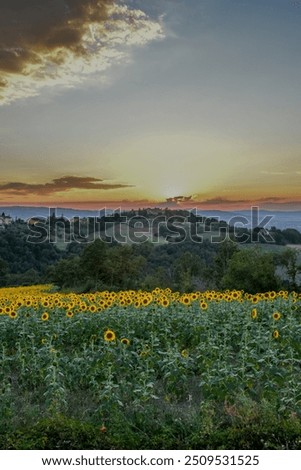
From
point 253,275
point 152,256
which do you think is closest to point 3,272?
point 152,256

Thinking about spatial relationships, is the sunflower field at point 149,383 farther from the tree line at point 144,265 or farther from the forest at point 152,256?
the forest at point 152,256

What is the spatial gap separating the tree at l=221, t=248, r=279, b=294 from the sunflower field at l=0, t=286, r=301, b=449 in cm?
1093

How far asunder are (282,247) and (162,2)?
45.3 ft

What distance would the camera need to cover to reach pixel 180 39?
32.6ft

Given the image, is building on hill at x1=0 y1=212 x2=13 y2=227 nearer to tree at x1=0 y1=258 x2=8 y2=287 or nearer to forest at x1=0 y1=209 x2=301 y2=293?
forest at x1=0 y1=209 x2=301 y2=293

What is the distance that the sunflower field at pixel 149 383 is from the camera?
160 inches

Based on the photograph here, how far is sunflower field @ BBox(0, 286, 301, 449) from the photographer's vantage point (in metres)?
4.05

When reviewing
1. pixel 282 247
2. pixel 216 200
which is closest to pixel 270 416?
pixel 216 200

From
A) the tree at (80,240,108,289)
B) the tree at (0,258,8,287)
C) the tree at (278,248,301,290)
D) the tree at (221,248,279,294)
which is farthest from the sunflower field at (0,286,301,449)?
the tree at (0,258,8,287)

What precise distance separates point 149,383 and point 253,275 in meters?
14.7

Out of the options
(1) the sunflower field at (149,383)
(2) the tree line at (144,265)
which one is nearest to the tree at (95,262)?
(2) the tree line at (144,265)

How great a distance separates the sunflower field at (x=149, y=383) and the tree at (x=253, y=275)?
1093 centimetres

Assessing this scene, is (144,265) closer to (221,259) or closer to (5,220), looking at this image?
(221,259)

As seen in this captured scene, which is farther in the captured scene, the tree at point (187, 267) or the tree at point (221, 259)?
the tree at point (221, 259)
